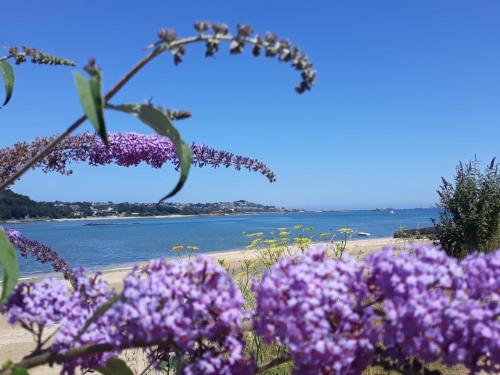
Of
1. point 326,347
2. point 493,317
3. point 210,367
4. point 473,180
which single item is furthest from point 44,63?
point 473,180

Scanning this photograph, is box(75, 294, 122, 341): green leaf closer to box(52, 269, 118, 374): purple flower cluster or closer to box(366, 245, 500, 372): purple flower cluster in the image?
box(52, 269, 118, 374): purple flower cluster

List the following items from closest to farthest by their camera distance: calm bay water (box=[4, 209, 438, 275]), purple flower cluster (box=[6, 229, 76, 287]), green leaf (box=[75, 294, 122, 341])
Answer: green leaf (box=[75, 294, 122, 341]) → purple flower cluster (box=[6, 229, 76, 287]) → calm bay water (box=[4, 209, 438, 275])

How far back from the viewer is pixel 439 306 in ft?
Answer: 3.58

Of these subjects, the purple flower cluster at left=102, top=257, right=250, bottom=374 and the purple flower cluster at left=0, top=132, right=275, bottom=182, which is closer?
the purple flower cluster at left=102, top=257, right=250, bottom=374

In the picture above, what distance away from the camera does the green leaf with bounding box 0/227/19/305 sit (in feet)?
4.36

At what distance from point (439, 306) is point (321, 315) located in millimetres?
250

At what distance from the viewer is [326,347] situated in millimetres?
1125

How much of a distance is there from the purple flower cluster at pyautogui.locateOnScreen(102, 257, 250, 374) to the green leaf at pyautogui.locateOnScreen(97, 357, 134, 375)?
0.25 m

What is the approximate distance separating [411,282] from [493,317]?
22cm

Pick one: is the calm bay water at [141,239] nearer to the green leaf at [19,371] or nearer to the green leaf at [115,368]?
the green leaf at [115,368]

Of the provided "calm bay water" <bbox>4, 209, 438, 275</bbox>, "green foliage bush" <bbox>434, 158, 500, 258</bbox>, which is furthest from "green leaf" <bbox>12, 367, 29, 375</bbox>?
"green foliage bush" <bbox>434, 158, 500, 258</bbox>

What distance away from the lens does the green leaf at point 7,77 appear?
213 centimetres

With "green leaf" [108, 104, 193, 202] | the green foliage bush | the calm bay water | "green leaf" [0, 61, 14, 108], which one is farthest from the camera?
the calm bay water

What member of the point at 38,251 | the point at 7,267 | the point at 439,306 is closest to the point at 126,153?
the point at 38,251
